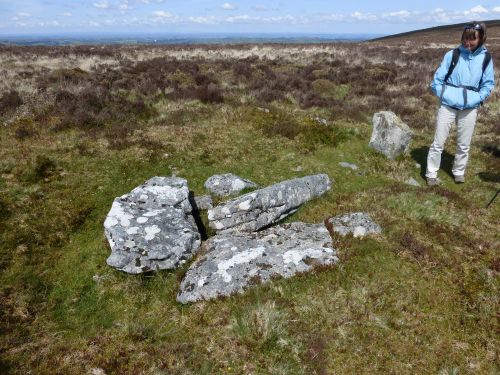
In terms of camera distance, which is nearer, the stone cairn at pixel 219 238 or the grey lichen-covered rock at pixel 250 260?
the grey lichen-covered rock at pixel 250 260

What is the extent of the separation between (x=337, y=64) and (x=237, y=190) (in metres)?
27.3

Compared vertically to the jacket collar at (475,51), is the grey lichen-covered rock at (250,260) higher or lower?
lower

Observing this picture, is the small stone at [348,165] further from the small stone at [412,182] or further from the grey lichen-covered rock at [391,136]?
the small stone at [412,182]

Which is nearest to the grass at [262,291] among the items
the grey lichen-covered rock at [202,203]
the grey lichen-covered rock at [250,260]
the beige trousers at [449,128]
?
the grey lichen-covered rock at [250,260]

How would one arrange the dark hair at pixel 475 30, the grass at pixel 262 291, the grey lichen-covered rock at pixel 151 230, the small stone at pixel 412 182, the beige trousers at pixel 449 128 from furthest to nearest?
the small stone at pixel 412 182
the beige trousers at pixel 449 128
the dark hair at pixel 475 30
the grey lichen-covered rock at pixel 151 230
the grass at pixel 262 291

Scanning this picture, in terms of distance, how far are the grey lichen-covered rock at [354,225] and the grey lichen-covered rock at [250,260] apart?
35 cm

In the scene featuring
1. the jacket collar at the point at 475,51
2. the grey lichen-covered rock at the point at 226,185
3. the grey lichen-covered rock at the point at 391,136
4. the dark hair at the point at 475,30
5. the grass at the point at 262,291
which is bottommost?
the grass at the point at 262,291

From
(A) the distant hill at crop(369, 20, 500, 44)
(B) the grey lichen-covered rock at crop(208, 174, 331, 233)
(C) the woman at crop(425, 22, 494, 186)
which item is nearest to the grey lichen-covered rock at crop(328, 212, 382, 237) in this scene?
(B) the grey lichen-covered rock at crop(208, 174, 331, 233)

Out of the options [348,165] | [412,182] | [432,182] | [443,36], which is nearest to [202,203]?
[348,165]

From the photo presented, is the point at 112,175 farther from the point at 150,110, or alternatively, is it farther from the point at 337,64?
the point at 337,64

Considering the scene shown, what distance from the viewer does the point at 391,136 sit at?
11.8m

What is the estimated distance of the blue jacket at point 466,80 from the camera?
8375 mm

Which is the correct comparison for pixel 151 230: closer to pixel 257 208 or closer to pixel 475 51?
pixel 257 208

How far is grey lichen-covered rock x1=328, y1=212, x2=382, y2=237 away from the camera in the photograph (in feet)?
22.8
